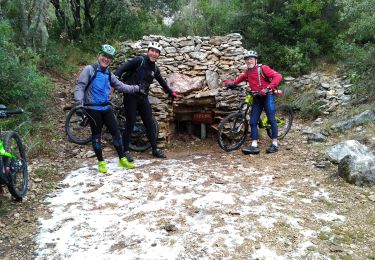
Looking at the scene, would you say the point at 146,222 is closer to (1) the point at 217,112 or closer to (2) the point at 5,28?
(1) the point at 217,112

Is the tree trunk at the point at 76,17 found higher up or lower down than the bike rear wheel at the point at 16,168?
higher up

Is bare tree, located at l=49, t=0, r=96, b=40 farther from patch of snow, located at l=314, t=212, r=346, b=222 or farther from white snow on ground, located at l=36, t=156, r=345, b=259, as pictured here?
patch of snow, located at l=314, t=212, r=346, b=222

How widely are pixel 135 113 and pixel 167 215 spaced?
2.42 m

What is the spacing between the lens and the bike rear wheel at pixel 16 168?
4449 millimetres

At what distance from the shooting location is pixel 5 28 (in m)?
7.04

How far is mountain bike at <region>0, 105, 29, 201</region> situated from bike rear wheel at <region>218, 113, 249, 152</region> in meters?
3.56

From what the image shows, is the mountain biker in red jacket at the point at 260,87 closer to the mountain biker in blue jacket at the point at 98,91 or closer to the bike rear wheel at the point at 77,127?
the mountain biker in blue jacket at the point at 98,91

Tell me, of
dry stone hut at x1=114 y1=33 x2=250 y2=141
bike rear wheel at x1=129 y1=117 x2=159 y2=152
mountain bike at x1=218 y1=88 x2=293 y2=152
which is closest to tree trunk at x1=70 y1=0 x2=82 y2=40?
dry stone hut at x1=114 y1=33 x2=250 y2=141

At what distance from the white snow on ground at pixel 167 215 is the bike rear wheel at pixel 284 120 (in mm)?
1984

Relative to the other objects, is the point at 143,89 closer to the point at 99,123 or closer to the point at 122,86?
the point at 122,86

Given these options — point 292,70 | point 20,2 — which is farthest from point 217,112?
point 20,2

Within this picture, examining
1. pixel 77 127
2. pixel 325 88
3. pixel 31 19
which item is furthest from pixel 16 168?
pixel 325 88

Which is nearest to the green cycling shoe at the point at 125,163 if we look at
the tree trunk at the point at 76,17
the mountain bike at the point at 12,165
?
the mountain bike at the point at 12,165

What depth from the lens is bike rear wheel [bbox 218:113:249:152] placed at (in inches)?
279
